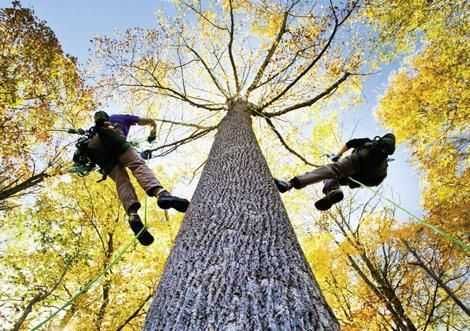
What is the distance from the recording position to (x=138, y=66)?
320 inches

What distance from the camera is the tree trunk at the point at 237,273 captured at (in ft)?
4.50

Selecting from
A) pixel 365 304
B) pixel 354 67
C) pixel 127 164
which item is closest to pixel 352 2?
pixel 354 67

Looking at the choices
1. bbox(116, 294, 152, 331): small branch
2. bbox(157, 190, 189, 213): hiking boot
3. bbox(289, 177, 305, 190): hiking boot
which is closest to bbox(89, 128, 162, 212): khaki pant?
bbox(157, 190, 189, 213): hiking boot

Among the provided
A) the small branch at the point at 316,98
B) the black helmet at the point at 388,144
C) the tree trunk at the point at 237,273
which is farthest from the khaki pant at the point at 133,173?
the small branch at the point at 316,98

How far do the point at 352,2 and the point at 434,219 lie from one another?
202 inches

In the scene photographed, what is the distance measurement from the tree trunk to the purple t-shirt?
2.01 m

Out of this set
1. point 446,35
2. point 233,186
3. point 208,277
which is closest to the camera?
point 208,277

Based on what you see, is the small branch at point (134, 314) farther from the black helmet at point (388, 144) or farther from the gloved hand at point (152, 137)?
the black helmet at point (388, 144)

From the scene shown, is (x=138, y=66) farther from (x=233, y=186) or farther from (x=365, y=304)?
(x=365, y=304)

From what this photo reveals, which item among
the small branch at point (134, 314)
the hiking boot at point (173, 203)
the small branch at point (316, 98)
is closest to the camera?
the hiking boot at point (173, 203)

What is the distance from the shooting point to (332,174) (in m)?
4.36

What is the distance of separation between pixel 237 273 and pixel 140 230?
2.06 meters

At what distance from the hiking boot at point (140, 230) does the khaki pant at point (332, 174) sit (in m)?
1.82

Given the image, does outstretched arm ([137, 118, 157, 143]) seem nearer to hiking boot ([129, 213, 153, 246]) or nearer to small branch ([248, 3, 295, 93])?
hiking boot ([129, 213, 153, 246])
